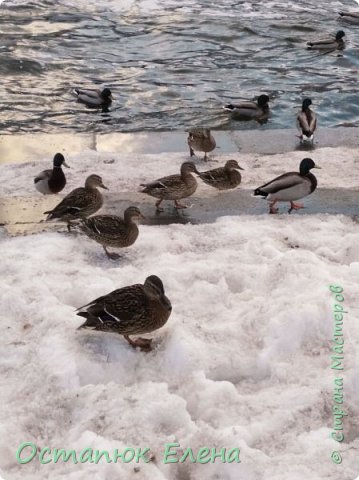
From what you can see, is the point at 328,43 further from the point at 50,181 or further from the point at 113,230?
the point at 113,230

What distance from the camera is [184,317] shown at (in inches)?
188

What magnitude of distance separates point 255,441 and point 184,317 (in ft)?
4.31

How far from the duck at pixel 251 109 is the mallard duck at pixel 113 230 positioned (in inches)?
271

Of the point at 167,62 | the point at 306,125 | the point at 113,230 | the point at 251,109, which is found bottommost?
the point at 167,62

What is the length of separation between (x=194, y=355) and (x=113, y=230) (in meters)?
1.74

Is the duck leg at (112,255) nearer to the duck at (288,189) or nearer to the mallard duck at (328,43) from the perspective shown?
the duck at (288,189)

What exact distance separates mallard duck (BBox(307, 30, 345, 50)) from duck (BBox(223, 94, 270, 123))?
6.20m

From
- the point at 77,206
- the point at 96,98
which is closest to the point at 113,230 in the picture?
the point at 77,206

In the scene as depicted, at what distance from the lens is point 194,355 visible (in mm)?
4309

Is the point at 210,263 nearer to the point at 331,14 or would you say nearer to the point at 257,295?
the point at 257,295

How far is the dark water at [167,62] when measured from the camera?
12.2 metres

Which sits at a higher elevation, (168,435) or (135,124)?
(168,435)

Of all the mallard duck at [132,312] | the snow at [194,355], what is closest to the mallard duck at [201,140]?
the snow at [194,355]

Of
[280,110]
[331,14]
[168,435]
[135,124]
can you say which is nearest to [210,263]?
[168,435]
